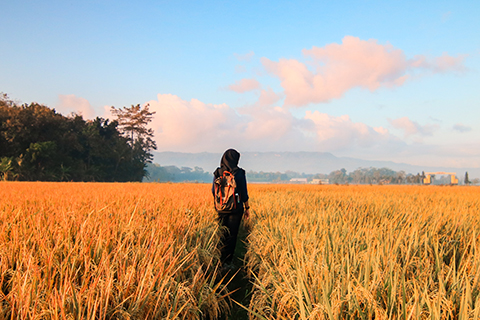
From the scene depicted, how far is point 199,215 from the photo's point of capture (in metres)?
5.66

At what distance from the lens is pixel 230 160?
4.95m

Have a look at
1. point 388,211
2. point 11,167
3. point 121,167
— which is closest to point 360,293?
point 388,211

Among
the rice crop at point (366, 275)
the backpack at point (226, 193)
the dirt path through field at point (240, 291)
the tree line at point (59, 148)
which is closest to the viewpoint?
the rice crop at point (366, 275)

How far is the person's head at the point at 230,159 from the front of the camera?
4.94 meters

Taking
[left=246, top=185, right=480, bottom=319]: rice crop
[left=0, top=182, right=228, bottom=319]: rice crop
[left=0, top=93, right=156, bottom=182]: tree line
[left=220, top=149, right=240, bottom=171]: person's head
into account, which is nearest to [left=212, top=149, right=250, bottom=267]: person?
[left=220, top=149, right=240, bottom=171]: person's head

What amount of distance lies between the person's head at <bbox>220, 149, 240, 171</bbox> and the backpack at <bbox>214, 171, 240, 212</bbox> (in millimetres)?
122

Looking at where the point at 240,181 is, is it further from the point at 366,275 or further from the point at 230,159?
the point at 366,275

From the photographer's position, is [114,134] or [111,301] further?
[114,134]

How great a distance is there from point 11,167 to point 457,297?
128 ft

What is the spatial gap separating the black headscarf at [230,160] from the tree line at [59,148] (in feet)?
107

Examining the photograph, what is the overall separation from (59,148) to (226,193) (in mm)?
40005

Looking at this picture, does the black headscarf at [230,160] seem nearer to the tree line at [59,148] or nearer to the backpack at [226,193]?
the backpack at [226,193]

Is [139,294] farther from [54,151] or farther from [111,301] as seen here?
[54,151]

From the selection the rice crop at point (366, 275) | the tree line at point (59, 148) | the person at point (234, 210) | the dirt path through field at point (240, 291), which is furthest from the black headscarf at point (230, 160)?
the tree line at point (59, 148)
